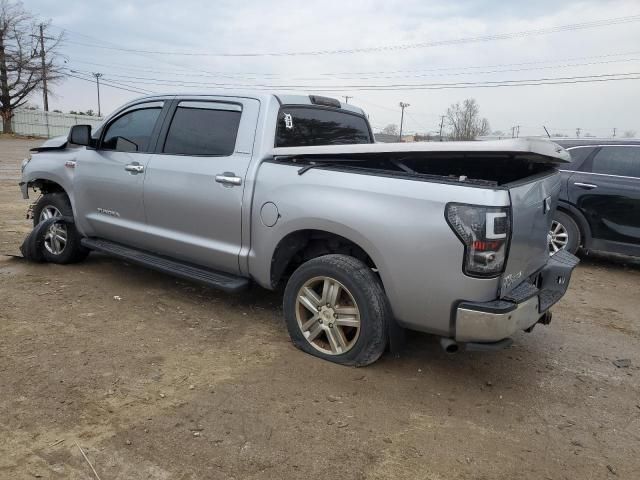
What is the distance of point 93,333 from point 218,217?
1.29m

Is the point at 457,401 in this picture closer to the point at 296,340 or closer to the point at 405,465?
the point at 405,465

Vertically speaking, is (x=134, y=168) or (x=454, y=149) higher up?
(x=454, y=149)

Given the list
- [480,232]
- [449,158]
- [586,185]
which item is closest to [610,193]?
[586,185]

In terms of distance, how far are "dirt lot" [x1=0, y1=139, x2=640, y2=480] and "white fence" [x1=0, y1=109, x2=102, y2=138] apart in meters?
50.4

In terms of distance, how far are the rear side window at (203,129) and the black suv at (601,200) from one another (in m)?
4.28

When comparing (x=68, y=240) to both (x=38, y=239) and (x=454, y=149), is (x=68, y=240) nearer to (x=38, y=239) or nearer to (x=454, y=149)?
(x=38, y=239)

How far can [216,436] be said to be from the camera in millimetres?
2773

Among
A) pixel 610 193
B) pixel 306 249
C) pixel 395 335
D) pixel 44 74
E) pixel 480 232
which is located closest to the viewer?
pixel 480 232

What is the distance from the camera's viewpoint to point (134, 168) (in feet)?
15.4

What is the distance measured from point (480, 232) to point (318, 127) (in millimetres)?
2073

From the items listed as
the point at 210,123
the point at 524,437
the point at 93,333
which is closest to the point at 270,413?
the point at 524,437

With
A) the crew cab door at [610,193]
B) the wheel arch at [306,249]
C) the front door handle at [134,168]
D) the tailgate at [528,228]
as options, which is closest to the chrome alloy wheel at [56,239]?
the front door handle at [134,168]

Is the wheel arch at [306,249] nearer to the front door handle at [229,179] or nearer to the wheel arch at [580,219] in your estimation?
the front door handle at [229,179]

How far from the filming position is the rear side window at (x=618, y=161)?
6559 millimetres
